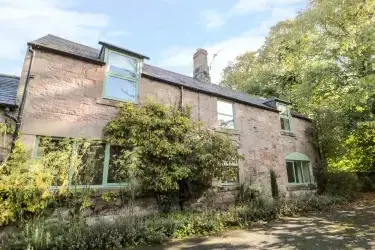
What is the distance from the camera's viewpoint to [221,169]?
9445 mm

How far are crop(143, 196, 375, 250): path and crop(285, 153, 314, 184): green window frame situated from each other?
580 cm

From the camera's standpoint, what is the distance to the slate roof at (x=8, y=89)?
7117 mm

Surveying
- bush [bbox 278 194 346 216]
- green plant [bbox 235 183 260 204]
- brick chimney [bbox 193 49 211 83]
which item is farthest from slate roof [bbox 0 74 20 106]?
bush [bbox 278 194 346 216]

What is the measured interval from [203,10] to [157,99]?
4090 mm

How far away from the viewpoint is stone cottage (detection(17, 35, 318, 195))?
7.80 m

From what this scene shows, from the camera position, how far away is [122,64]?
32.4 ft

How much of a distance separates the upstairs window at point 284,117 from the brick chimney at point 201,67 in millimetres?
5273

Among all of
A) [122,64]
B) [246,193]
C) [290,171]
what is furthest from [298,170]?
[122,64]

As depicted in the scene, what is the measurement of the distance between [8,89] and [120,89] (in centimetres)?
374

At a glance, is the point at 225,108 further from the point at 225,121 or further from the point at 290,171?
the point at 290,171

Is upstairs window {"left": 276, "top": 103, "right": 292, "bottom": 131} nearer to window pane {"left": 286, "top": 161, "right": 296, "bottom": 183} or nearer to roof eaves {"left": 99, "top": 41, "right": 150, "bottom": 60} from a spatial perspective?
window pane {"left": 286, "top": 161, "right": 296, "bottom": 183}

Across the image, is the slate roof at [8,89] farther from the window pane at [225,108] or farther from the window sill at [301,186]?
the window sill at [301,186]

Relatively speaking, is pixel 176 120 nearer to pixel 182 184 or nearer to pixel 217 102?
pixel 182 184

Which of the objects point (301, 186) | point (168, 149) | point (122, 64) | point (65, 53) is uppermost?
point (122, 64)
